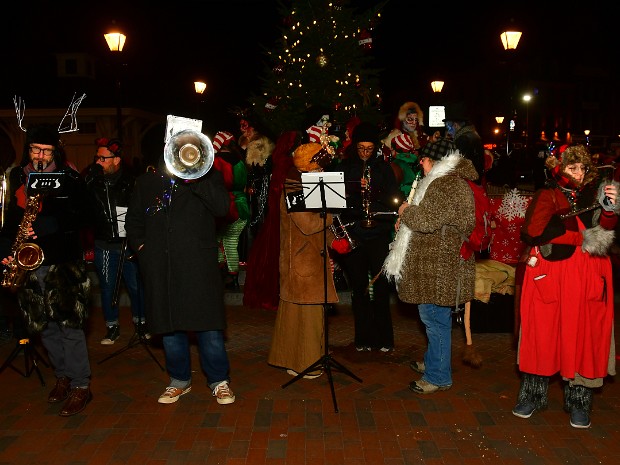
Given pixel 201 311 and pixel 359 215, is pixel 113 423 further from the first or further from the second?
pixel 359 215

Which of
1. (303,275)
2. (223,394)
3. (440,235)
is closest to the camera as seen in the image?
(440,235)

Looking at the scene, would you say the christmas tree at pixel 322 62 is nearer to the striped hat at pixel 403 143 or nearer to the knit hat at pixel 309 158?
the striped hat at pixel 403 143

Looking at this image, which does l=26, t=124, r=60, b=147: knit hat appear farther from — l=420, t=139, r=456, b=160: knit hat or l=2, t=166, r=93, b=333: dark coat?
l=420, t=139, r=456, b=160: knit hat

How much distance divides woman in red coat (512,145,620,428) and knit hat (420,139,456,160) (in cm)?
83

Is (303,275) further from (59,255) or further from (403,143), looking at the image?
(403,143)

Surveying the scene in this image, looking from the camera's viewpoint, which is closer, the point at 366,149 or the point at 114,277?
the point at 366,149

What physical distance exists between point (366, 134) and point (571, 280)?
8.29 ft

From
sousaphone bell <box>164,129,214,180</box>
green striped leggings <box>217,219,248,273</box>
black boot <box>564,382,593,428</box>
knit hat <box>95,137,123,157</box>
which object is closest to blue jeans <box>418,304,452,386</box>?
black boot <box>564,382,593,428</box>

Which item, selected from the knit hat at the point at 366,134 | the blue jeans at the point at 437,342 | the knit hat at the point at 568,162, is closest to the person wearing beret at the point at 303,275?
the knit hat at the point at 366,134

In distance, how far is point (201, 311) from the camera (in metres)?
4.80

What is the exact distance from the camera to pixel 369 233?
20.4 ft

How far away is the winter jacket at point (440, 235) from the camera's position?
4.78 metres

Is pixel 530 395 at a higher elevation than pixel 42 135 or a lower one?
lower

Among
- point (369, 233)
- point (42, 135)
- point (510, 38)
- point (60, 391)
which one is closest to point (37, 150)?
point (42, 135)
